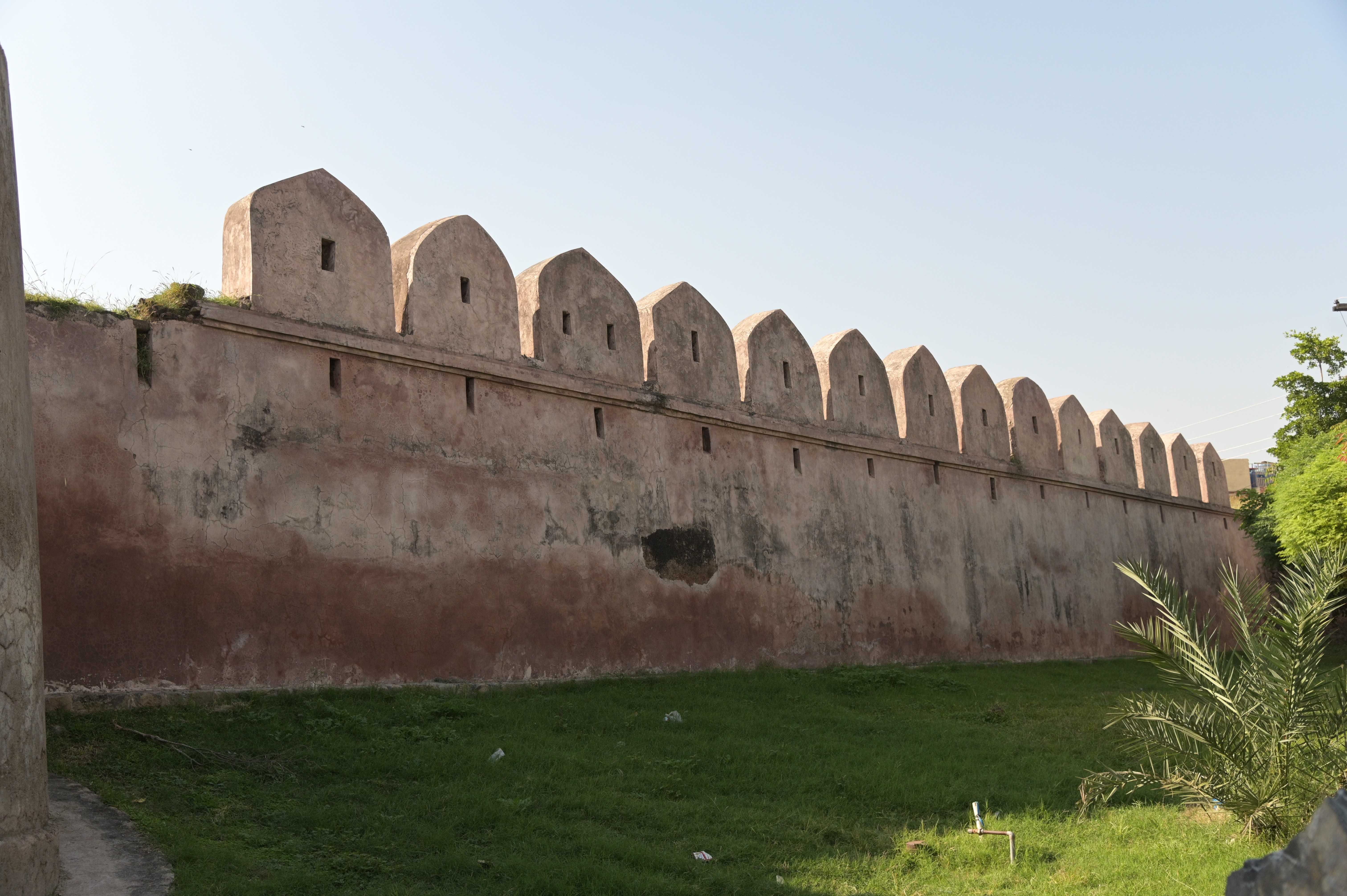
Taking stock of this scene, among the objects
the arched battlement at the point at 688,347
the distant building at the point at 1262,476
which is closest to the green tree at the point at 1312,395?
the distant building at the point at 1262,476

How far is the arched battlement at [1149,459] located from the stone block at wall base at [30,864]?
16.1m

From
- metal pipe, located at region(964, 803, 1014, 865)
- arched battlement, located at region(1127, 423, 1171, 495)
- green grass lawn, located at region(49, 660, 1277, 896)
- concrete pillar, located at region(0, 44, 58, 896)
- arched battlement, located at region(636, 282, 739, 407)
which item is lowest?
metal pipe, located at region(964, 803, 1014, 865)

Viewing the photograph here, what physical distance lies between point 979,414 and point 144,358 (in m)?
10.4

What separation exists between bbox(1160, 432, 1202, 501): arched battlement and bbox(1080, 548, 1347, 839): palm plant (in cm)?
1264

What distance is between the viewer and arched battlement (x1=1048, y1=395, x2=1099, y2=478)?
15.9 metres

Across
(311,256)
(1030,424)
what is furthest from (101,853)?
(1030,424)

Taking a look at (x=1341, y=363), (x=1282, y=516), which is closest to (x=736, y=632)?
(x=1282, y=516)

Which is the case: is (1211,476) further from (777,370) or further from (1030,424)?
(777,370)

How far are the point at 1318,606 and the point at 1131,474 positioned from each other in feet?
40.4

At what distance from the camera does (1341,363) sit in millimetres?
17688

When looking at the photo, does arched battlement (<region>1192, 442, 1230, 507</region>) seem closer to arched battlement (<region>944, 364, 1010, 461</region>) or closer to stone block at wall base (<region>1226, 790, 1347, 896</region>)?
arched battlement (<region>944, 364, 1010, 461</region>)

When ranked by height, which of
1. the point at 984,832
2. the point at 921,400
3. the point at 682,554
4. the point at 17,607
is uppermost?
the point at 921,400

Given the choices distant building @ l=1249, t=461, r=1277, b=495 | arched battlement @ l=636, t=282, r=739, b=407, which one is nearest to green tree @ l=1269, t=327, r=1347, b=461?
distant building @ l=1249, t=461, r=1277, b=495

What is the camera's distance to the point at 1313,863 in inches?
107
